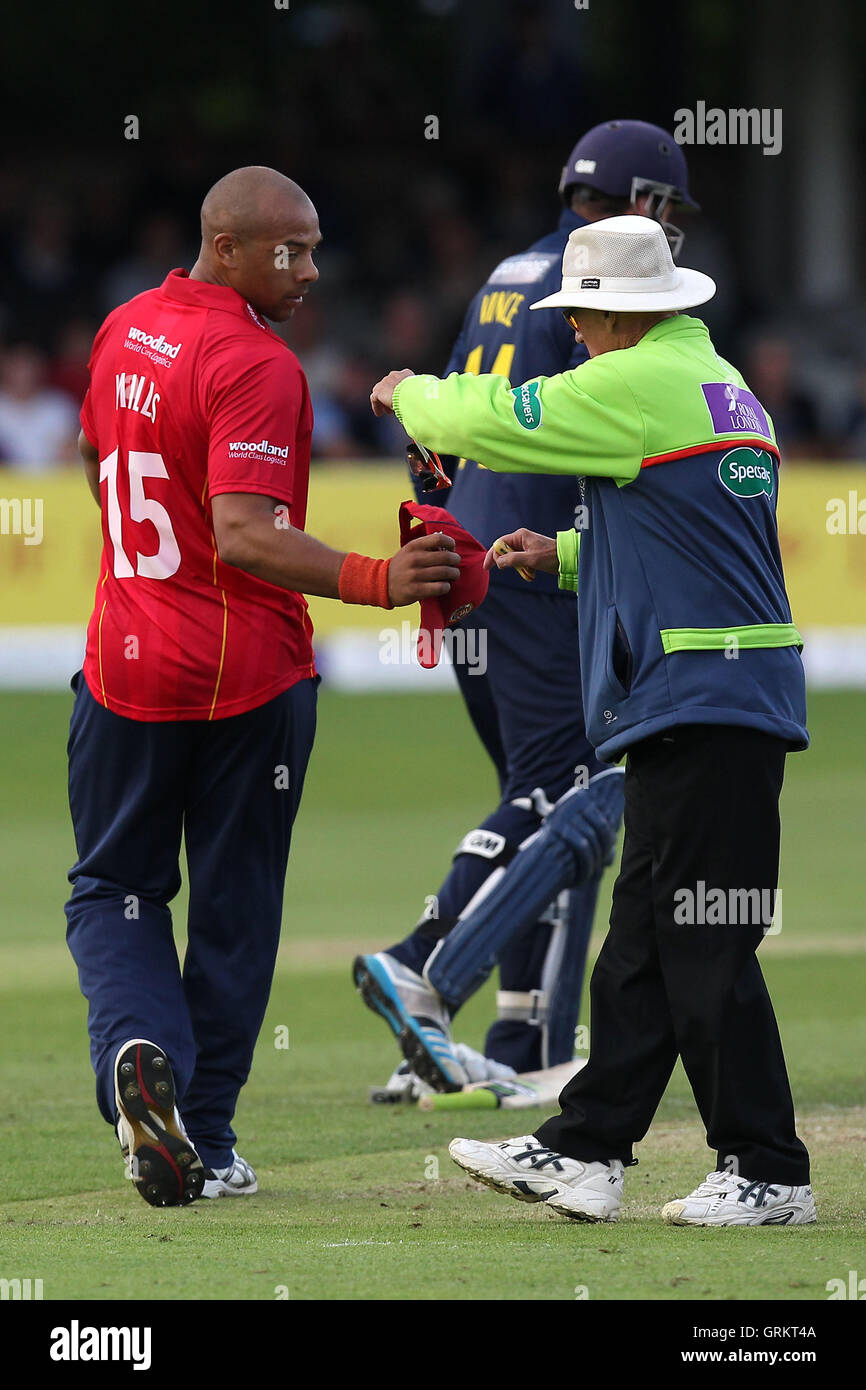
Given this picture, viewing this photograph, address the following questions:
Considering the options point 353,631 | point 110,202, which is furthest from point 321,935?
point 110,202

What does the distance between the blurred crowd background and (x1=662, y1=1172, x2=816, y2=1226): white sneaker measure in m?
15.3

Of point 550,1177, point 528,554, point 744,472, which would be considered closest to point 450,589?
point 528,554

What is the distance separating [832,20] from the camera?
25797 mm

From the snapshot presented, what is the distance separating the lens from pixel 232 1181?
564 cm

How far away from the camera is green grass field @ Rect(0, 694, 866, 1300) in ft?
14.6

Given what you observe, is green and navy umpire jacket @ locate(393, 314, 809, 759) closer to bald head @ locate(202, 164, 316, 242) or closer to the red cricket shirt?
the red cricket shirt

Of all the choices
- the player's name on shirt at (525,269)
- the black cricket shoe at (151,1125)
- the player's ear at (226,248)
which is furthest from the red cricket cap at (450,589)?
the player's name on shirt at (525,269)

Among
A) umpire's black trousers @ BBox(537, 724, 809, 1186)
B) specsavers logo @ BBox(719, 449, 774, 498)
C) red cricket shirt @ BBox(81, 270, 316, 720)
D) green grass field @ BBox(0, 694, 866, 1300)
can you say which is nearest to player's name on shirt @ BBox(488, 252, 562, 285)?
red cricket shirt @ BBox(81, 270, 316, 720)

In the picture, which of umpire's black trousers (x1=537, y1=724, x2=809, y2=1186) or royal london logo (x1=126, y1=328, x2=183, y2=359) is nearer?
umpire's black trousers (x1=537, y1=724, x2=809, y2=1186)

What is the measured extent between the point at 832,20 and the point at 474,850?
2105 cm

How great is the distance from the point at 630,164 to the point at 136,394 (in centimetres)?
216

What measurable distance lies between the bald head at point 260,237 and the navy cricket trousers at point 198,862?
1005mm

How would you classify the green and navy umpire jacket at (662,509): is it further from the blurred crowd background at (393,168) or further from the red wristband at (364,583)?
the blurred crowd background at (393,168)
